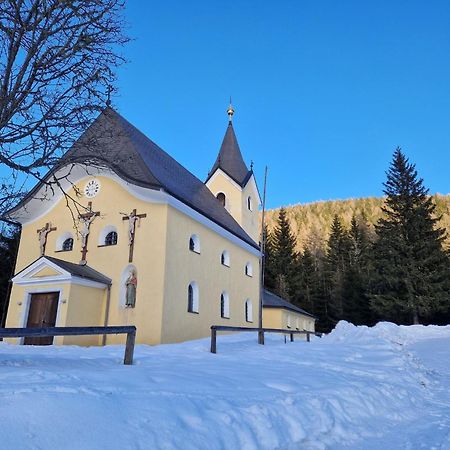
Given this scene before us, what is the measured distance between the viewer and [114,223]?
17.2 meters

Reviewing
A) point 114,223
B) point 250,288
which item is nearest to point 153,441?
point 114,223

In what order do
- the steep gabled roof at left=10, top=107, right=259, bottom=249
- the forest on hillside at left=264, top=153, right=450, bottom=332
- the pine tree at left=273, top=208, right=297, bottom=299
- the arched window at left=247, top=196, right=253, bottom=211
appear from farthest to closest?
the pine tree at left=273, top=208, right=297, bottom=299, the forest on hillside at left=264, top=153, right=450, bottom=332, the arched window at left=247, top=196, right=253, bottom=211, the steep gabled roof at left=10, top=107, right=259, bottom=249

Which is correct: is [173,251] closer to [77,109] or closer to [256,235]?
[77,109]

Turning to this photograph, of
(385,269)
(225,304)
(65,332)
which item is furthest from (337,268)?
(65,332)

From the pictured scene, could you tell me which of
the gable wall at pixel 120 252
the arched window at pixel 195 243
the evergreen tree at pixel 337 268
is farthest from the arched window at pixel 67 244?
the evergreen tree at pixel 337 268

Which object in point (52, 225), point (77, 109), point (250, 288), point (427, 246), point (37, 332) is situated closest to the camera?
point (37, 332)

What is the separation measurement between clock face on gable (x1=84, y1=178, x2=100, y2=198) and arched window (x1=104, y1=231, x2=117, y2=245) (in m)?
1.93

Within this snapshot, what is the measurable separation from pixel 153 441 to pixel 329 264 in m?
52.1

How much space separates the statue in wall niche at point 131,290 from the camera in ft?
51.9

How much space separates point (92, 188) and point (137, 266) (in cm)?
456

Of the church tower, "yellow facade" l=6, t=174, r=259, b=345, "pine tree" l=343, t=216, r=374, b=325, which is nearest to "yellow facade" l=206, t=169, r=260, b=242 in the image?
the church tower

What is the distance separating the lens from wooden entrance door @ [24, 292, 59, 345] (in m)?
15.5

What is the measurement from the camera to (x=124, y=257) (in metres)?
16.4

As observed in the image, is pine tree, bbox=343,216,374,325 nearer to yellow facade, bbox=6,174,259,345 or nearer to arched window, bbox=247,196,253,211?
arched window, bbox=247,196,253,211
